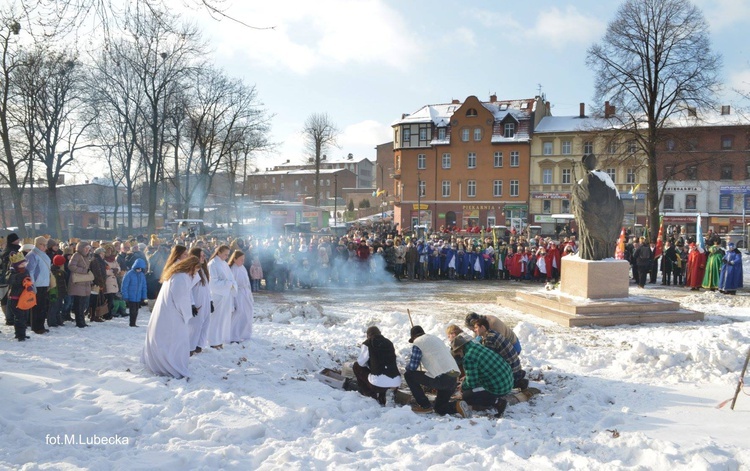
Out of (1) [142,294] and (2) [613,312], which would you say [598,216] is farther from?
(1) [142,294]

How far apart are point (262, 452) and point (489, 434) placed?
237 cm

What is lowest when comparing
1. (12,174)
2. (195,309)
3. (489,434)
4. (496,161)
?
(489,434)

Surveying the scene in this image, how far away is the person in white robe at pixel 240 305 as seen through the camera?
9906mm

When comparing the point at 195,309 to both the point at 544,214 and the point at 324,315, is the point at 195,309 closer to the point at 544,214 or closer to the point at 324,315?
the point at 324,315

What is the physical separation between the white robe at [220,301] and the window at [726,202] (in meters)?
51.9

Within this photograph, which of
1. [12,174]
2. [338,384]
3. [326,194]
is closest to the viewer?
[338,384]

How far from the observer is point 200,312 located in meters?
8.63

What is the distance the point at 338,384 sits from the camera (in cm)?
762

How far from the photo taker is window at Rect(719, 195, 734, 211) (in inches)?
1935

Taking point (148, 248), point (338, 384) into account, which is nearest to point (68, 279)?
point (148, 248)

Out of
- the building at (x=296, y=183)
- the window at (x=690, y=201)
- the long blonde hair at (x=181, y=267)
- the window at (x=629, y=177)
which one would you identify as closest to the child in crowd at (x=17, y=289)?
the long blonde hair at (x=181, y=267)

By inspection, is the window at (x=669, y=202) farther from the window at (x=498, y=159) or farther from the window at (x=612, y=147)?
the window at (x=612, y=147)

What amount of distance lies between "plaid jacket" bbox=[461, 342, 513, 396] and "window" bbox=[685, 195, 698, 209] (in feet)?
169

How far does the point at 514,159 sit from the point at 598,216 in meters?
42.4
